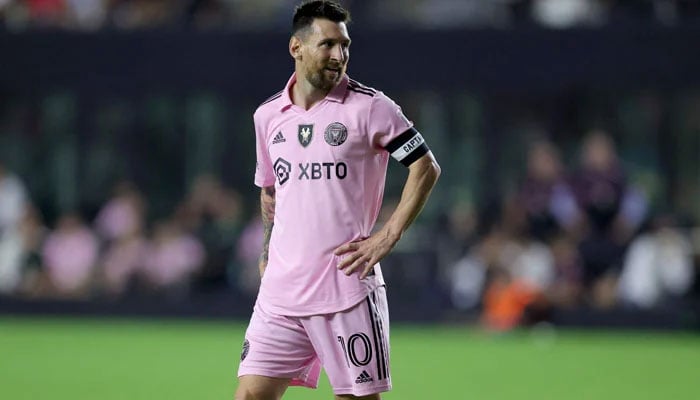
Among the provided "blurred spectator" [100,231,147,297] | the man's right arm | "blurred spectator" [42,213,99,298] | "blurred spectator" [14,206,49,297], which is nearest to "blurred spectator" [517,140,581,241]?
"blurred spectator" [100,231,147,297]

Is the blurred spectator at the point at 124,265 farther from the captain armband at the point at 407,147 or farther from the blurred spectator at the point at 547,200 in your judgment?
the captain armband at the point at 407,147

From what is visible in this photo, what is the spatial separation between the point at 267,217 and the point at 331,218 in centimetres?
63

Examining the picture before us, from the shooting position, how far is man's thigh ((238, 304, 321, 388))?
244 inches

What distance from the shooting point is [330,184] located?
6.07m

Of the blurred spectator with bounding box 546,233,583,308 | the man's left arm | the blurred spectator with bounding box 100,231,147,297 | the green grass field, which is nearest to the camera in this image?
the man's left arm

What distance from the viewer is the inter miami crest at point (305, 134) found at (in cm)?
612

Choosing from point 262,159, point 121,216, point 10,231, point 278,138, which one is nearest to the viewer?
point 278,138

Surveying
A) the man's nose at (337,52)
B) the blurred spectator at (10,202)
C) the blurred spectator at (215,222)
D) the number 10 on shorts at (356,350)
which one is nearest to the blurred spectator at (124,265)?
the blurred spectator at (215,222)

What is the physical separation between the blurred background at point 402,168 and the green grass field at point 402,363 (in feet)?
1.85

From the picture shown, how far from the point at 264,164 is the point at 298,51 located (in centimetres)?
63

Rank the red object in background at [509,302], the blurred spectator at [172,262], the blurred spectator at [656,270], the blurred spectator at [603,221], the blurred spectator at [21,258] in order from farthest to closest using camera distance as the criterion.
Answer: the blurred spectator at [21,258] < the blurred spectator at [172,262] < the blurred spectator at [603,221] < the blurred spectator at [656,270] < the red object in background at [509,302]

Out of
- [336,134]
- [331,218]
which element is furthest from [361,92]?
[331,218]

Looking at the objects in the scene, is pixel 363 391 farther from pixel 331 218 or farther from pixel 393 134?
pixel 393 134

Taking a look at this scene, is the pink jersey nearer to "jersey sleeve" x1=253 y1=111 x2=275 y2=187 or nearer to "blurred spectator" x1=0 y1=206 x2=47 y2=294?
"jersey sleeve" x1=253 y1=111 x2=275 y2=187
